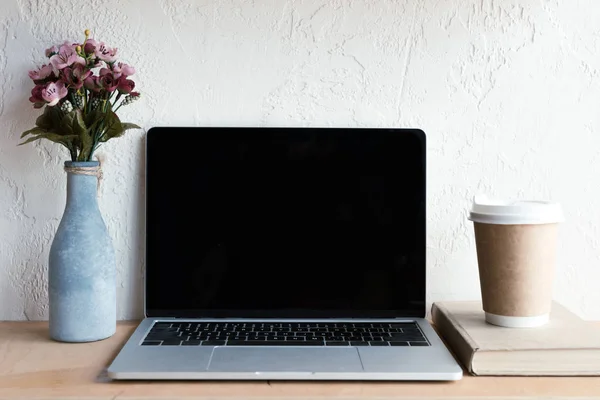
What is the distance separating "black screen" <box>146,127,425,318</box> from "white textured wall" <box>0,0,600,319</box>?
0.18 feet

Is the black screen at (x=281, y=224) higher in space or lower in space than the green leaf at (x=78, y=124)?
lower

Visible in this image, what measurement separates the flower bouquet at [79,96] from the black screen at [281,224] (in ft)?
0.37

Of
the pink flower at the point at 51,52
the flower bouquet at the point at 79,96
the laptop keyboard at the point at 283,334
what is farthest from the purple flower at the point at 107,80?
the laptop keyboard at the point at 283,334

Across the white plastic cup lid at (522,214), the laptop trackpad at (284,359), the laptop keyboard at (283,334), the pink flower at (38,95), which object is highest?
the pink flower at (38,95)

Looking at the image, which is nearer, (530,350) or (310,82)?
(530,350)

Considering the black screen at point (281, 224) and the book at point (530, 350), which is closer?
the book at point (530, 350)

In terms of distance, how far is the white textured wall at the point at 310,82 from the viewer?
114cm

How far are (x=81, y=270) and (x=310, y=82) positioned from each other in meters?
0.53

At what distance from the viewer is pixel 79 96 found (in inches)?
40.6

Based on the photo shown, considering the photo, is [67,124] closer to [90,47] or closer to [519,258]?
[90,47]

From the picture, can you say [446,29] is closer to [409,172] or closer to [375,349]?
[409,172]

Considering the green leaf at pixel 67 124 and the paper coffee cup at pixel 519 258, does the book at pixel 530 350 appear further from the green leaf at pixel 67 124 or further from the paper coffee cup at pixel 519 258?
the green leaf at pixel 67 124

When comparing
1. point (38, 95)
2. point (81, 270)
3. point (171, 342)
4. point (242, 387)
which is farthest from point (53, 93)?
point (242, 387)

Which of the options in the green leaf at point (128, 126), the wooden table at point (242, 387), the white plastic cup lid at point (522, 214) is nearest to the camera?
the wooden table at point (242, 387)
